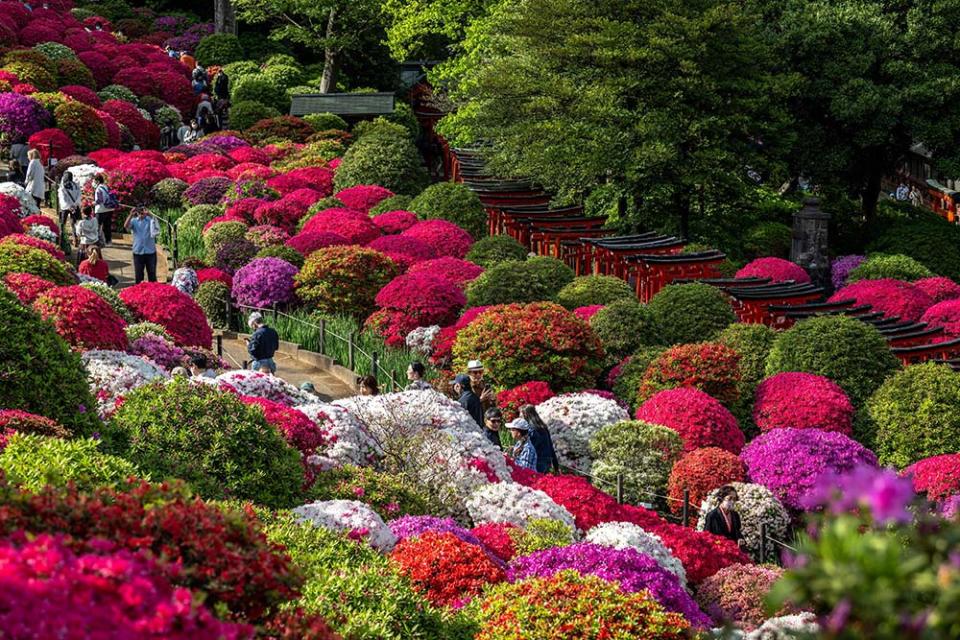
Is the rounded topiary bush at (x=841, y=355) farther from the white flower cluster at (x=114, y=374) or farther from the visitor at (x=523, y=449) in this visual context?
the white flower cluster at (x=114, y=374)

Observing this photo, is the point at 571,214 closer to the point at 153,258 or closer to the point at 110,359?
the point at 153,258

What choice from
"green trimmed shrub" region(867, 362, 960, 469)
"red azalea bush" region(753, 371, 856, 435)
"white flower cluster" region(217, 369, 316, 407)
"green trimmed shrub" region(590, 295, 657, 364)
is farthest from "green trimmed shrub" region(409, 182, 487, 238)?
"white flower cluster" region(217, 369, 316, 407)

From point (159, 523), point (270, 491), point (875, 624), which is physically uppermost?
point (875, 624)

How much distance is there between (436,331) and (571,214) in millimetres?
10240

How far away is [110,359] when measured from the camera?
44.2 feet

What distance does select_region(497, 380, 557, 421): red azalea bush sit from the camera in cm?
1777

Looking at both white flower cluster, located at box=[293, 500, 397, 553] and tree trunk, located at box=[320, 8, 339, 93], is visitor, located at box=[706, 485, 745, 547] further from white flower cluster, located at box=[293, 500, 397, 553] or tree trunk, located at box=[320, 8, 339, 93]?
tree trunk, located at box=[320, 8, 339, 93]

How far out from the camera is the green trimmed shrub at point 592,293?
2219 cm

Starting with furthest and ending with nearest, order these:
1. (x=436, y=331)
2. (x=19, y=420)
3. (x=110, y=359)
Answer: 1. (x=436, y=331)
2. (x=110, y=359)
3. (x=19, y=420)

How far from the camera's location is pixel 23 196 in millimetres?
24844

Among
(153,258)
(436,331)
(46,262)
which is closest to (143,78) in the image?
(153,258)

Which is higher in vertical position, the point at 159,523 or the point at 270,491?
the point at 159,523

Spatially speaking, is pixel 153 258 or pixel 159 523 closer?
pixel 159 523

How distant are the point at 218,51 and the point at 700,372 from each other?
35.0 m
